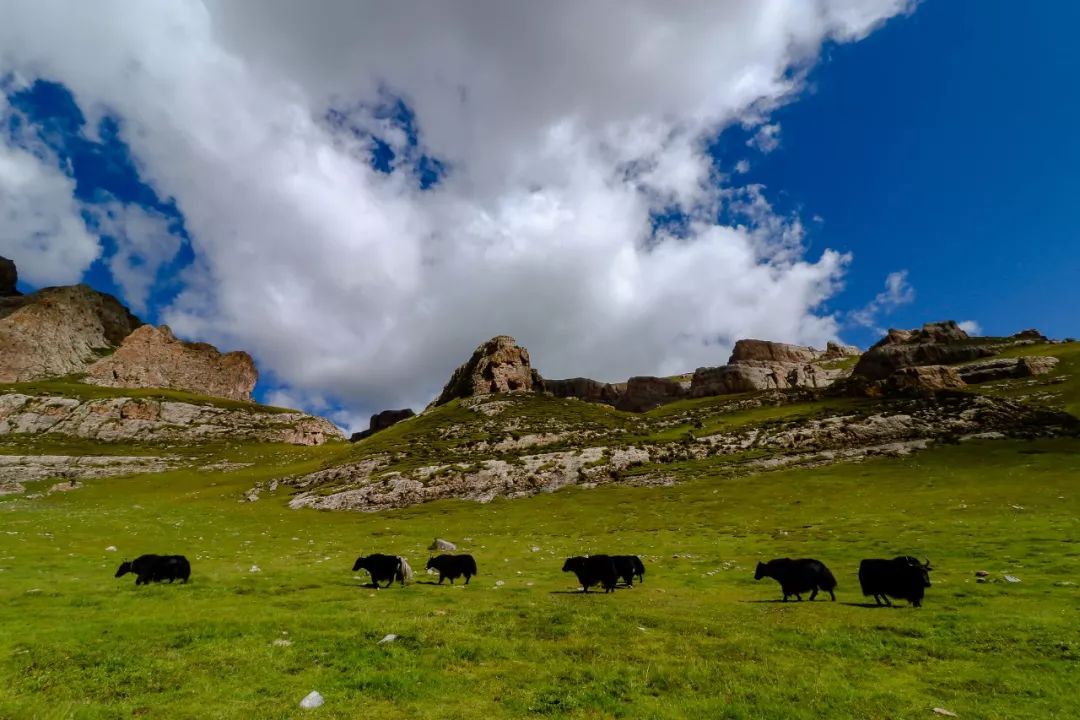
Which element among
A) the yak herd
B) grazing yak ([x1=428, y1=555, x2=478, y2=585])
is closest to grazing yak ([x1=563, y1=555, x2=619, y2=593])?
the yak herd

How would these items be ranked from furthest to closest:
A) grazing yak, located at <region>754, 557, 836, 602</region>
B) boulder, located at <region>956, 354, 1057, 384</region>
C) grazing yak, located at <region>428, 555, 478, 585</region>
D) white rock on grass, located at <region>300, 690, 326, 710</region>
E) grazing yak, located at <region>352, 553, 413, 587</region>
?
boulder, located at <region>956, 354, 1057, 384</region>, grazing yak, located at <region>428, 555, 478, 585</region>, grazing yak, located at <region>352, 553, 413, 587</region>, grazing yak, located at <region>754, 557, 836, 602</region>, white rock on grass, located at <region>300, 690, 326, 710</region>

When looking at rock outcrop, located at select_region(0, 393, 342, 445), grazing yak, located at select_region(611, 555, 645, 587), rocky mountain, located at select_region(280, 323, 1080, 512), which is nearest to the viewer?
grazing yak, located at select_region(611, 555, 645, 587)

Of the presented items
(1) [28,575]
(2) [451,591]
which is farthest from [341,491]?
(2) [451,591]

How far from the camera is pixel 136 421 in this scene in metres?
A: 157

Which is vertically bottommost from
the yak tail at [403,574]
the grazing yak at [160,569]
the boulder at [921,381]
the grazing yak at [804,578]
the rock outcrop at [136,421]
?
the grazing yak at [804,578]

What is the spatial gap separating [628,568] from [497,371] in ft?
437

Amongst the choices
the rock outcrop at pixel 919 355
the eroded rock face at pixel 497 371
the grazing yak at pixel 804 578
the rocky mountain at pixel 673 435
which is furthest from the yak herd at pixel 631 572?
the rock outcrop at pixel 919 355

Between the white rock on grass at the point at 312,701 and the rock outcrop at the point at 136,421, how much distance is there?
175221mm

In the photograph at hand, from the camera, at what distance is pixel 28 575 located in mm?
23578

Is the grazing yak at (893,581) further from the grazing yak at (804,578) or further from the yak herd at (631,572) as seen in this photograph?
the grazing yak at (804,578)

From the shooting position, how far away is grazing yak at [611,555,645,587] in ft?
79.2

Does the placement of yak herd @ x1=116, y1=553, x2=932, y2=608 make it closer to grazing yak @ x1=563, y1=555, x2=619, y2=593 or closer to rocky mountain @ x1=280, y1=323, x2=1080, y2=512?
grazing yak @ x1=563, y1=555, x2=619, y2=593

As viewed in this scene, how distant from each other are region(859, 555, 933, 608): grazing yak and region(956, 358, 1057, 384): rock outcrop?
6446 inches

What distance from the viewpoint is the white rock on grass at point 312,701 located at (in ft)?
32.2
